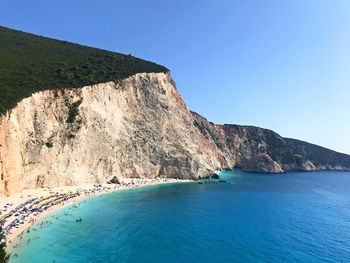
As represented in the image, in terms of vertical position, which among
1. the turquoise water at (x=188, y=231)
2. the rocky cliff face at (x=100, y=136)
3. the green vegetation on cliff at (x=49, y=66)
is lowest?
the turquoise water at (x=188, y=231)

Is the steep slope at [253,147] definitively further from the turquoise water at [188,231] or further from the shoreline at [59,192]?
the turquoise water at [188,231]

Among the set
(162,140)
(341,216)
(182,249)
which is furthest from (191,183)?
(182,249)

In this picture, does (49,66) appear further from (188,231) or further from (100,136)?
(188,231)

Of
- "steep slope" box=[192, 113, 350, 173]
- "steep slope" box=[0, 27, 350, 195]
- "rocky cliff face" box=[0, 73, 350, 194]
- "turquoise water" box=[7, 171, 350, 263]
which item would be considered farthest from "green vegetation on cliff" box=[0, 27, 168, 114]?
"steep slope" box=[192, 113, 350, 173]

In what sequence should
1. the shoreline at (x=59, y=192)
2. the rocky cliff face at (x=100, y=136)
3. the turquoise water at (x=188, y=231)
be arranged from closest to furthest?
the turquoise water at (x=188, y=231) < the shoreline at (x=59, y=192) < the rocky cliff face at (x=100, y=136)

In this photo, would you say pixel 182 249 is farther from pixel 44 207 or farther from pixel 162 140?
pixel 162 140

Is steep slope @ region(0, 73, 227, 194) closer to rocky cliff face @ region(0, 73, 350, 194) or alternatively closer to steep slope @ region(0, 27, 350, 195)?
Result: rocky cliff face @ region(0, 73, 350, 194)

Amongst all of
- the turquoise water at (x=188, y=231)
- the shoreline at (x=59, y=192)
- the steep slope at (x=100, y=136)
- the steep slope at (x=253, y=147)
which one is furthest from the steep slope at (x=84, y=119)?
the steep slope at (x=253, y=147)
